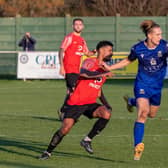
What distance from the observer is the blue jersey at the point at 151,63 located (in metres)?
11.6

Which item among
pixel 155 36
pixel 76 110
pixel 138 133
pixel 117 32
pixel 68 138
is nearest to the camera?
pixel 138 133

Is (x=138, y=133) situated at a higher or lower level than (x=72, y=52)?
lower

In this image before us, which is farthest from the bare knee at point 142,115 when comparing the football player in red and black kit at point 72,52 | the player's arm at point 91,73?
the football player in red and black kit at point 72,52

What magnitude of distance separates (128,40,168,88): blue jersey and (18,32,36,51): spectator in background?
23.8 m

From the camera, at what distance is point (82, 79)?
476 inches

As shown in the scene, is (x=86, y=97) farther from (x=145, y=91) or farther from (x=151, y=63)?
(x=151, y=63)

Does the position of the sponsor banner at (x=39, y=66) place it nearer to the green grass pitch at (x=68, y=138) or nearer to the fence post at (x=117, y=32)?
the fence post at (x=117, y=32)

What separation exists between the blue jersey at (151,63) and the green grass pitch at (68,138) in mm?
1118

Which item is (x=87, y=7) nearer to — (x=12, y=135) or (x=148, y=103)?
(x=12, y=135)

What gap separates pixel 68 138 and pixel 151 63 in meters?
3.35

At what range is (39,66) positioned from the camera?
31.6m

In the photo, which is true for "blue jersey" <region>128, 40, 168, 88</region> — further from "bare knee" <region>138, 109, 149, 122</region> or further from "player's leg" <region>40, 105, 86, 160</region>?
Answer: "player's leg" <region>40, 105, 86, 160</region>

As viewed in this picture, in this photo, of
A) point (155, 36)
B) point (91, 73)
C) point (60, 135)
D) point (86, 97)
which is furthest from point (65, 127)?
point (155, 36)

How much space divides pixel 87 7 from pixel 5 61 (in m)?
11.2
